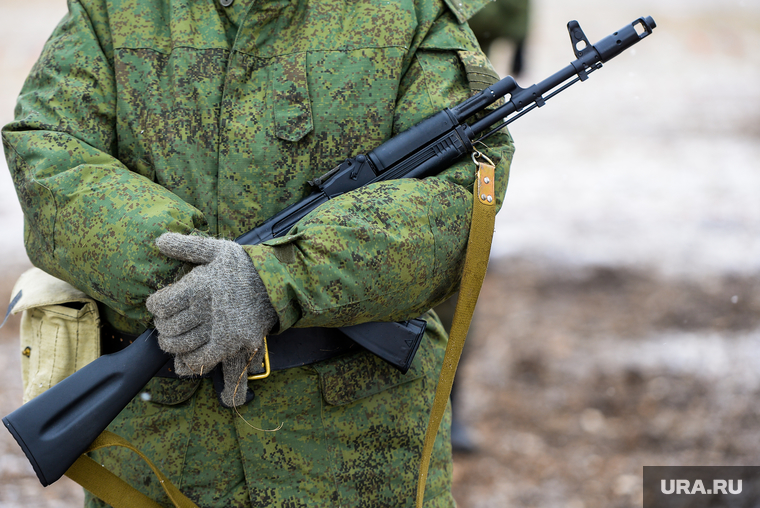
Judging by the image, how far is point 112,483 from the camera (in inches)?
64.5

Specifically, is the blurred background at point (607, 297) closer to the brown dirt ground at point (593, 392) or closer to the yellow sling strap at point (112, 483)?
the brown dirt ground at point (593, 392)

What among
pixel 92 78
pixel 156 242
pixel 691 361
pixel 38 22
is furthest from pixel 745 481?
pixel 38 22

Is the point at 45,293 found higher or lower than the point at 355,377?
higher

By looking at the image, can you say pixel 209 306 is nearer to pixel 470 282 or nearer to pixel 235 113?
pixel 235 113

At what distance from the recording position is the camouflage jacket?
1560mm

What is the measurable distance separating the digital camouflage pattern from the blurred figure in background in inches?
102

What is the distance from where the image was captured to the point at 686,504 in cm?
302

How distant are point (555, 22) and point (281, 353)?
11635 millimetres

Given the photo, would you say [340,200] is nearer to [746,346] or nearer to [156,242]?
[156,242]

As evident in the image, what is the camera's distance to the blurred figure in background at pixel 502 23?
415cm

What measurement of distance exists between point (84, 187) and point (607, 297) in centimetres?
450

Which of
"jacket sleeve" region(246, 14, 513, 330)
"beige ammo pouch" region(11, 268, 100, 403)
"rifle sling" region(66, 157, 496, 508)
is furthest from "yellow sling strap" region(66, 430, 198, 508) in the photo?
"jacket sleeve" region(246, 14, 513, 330)

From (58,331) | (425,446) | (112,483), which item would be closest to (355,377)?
(425,446)

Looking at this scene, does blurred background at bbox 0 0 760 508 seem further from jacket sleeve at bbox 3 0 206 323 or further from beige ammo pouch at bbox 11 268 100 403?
jacket sleeve at bbox 3 0 206 323
